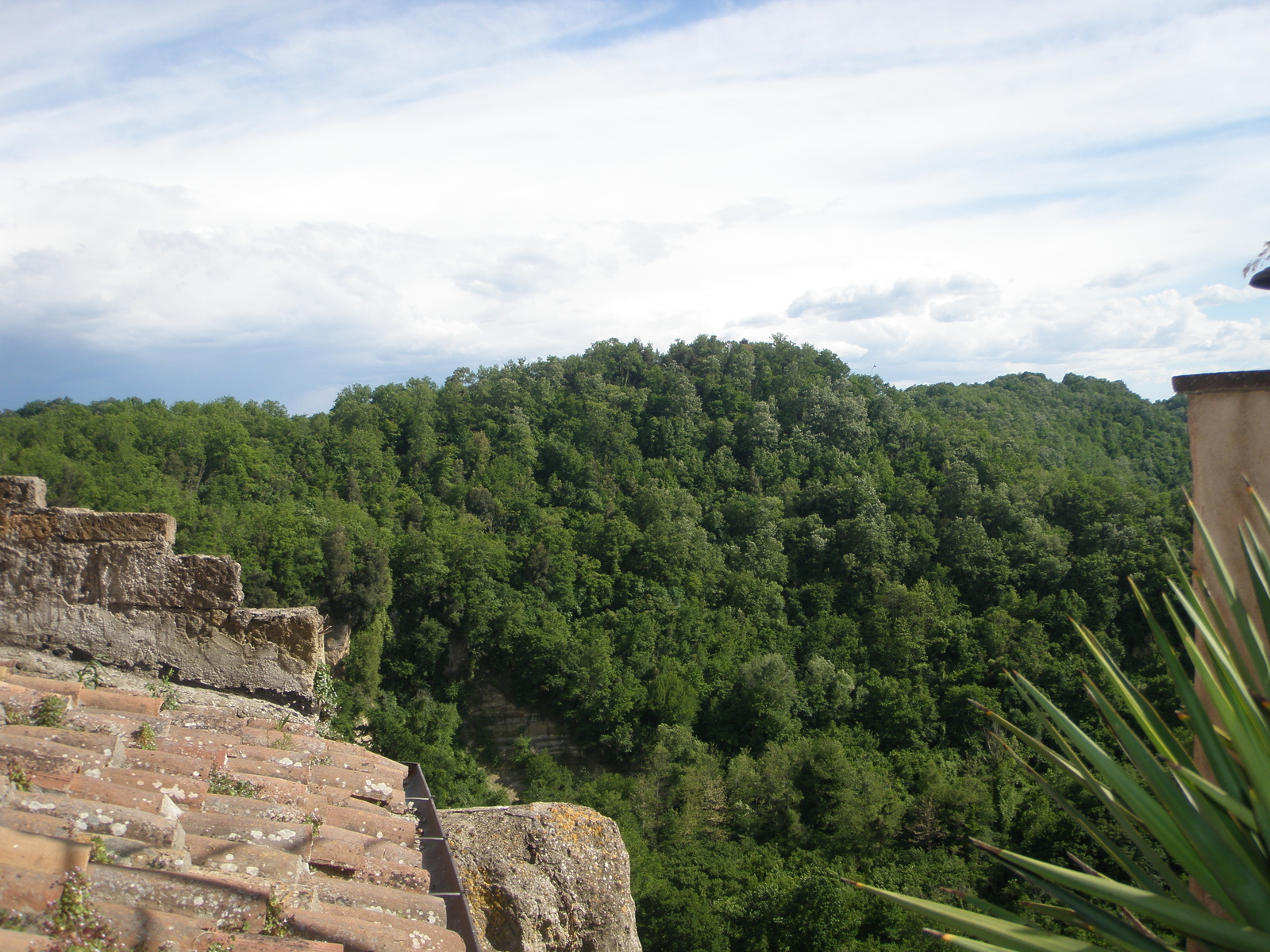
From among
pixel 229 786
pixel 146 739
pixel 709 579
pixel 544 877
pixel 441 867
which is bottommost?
pixel 709 579

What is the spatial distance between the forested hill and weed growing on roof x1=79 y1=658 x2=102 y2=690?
44.4 ft

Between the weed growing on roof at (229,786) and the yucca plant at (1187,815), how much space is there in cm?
211

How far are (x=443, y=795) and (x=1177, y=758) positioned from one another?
22307 millimetres

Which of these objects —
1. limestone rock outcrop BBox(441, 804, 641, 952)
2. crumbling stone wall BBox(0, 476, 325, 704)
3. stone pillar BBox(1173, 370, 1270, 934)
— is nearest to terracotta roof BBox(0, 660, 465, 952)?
crumbling stone wall BBox(0, 476, 325, 704)

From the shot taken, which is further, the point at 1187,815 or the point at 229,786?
the point at 229,786

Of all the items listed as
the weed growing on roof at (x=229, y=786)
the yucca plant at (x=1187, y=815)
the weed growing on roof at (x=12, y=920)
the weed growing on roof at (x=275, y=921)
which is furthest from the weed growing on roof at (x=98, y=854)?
the yucca plant at (x=1187, y=815)

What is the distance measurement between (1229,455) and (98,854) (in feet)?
10.7

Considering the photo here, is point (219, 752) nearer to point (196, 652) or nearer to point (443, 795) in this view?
point (196, 652)

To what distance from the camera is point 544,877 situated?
4.33m

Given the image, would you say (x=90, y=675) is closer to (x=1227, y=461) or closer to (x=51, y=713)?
(x=51, y=713)

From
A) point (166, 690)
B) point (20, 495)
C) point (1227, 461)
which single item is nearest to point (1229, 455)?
point (1227, 461)

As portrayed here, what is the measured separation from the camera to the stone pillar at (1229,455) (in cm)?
Result: 241

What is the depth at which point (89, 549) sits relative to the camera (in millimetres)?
3775

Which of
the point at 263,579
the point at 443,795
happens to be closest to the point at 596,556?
the point at 263,579
